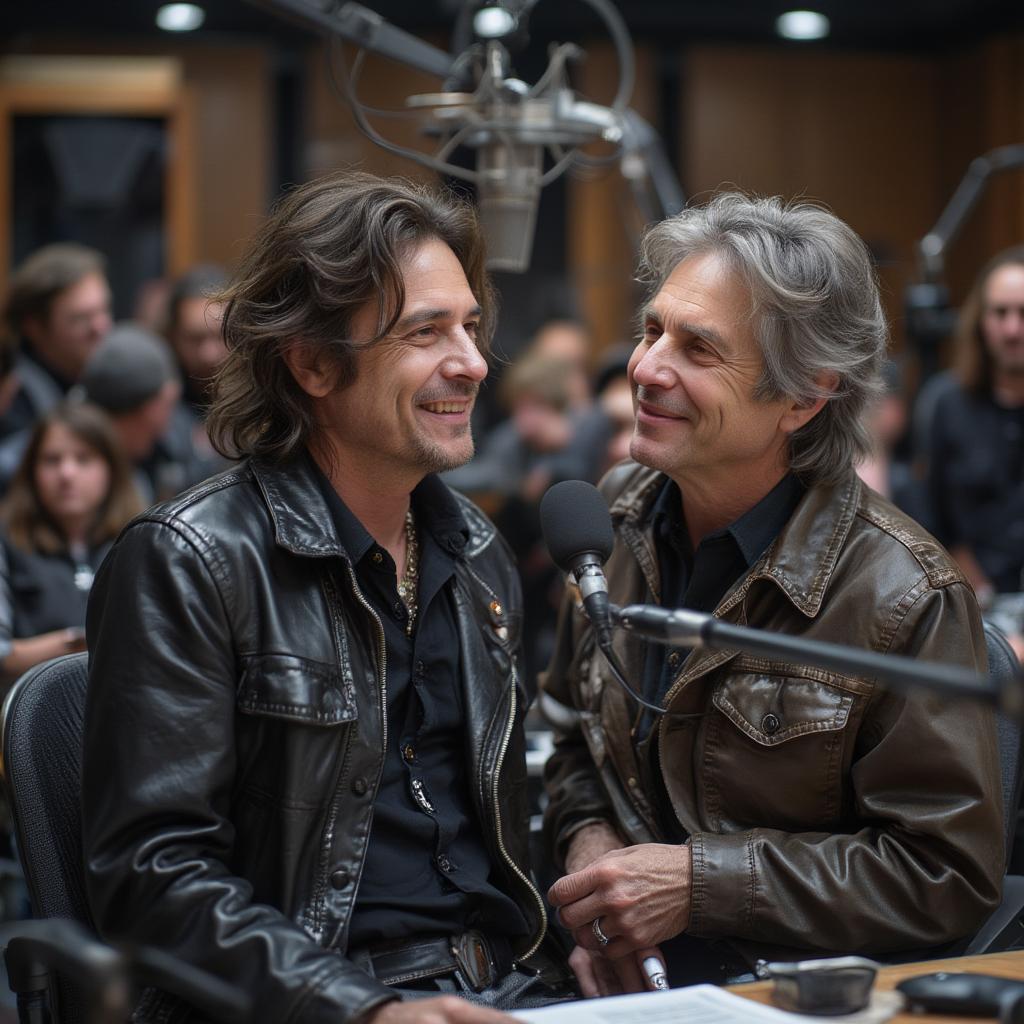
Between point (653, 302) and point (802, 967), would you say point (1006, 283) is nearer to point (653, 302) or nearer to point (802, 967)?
point (653, 302)

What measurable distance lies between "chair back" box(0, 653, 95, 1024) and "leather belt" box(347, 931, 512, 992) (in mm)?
353

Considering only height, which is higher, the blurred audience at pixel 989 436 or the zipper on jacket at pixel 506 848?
the blurred audience at pixel 989 436

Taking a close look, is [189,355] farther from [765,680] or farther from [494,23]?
[765,680]

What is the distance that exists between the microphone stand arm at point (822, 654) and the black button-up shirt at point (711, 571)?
0.58 m

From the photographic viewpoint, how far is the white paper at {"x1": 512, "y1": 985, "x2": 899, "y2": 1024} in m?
1.47

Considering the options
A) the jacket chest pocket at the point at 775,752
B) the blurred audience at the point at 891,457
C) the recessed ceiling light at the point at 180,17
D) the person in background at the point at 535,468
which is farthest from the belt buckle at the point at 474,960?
the recessed ceiling light at the point at 180,17

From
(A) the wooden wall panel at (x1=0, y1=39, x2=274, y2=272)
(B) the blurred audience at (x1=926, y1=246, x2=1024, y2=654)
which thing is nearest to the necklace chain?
(B) the blurred audience at (x1=926, y1=246, x2=1024, y2=654)

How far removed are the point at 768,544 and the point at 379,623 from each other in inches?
22.2

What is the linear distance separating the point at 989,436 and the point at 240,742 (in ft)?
10.5

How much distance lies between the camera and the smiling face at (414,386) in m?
2.01

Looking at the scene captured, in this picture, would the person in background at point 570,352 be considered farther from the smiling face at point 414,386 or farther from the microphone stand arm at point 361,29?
the smiling face at point 414,386

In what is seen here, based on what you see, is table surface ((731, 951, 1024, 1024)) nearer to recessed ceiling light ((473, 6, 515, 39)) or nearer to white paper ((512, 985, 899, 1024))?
white paper ((512, 985, 899, 1024))

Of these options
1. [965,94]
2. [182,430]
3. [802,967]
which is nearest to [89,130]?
[182,430]

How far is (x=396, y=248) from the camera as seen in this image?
2.03 meters
